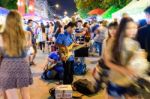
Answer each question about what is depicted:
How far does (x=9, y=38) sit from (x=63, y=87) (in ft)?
8.45

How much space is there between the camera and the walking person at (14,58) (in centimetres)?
548

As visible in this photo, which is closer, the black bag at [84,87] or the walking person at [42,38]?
the black bag at [84,87]

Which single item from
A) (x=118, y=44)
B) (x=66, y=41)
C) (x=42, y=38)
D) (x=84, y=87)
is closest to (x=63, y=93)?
(x=84, y=87)

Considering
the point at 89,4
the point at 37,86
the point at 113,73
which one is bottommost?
the point at 37,86

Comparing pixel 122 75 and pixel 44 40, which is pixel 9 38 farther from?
pixel 44 40

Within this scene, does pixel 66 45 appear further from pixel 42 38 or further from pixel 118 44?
pixel 42 38

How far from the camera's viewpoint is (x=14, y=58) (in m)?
5.56

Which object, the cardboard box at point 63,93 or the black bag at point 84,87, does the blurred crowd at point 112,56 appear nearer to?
the cardboard box at point 63,93

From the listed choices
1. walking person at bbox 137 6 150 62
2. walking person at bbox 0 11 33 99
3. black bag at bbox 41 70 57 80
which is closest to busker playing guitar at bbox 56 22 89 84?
black bag at bbox 41 70 57 80

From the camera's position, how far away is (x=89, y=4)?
6184cm

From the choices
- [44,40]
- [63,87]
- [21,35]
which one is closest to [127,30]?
[21,35]

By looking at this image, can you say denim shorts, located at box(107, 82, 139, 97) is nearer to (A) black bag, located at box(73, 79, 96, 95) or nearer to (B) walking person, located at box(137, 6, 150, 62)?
(B) walking person, located at box(137, 6, 150, 62)

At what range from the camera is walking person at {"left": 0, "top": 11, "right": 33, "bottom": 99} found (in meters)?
5.48

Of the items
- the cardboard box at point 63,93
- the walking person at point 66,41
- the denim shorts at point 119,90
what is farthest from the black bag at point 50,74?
the denim shorts at point 119,90
